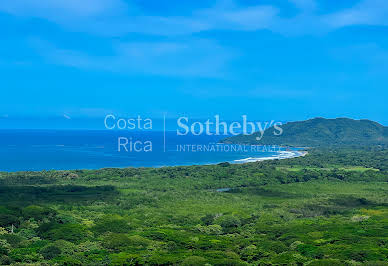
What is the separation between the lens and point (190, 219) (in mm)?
44031

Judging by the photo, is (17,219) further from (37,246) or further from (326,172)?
(326,172)

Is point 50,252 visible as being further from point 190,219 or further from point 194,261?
point 190,219

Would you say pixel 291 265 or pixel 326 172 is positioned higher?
pixel 326 172

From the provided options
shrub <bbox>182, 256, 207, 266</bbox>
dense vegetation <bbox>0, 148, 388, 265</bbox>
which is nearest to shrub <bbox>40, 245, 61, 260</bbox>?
dense vegetation <bbox>0, 148, 388, 265</bbox>

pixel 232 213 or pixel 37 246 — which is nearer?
pixel 37 246

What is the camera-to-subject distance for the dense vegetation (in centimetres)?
3069

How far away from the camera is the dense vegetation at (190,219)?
1208 inches

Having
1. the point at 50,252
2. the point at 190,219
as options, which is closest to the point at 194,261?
the point at 50,252

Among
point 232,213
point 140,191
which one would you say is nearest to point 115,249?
point 232,213

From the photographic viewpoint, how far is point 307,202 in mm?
55281

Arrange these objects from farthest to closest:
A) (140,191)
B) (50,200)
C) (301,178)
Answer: (301,178)
(140,191)
(50,200)

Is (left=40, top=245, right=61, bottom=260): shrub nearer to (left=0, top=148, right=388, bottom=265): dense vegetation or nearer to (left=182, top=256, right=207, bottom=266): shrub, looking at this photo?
(left=0, top=148, right=388, bottom=265): dense vegetation

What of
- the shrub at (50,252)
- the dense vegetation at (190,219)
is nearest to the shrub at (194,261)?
the dense vegetation at (190,219)

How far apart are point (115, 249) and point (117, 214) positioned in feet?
44.3
